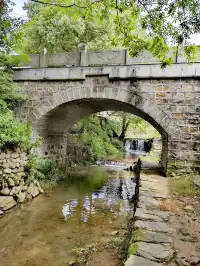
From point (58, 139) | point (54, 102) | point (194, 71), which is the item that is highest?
point (194, 71)

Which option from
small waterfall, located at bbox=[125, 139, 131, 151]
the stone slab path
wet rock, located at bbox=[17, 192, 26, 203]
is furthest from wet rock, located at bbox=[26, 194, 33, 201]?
small waterfall, located at bbox=[125, 139, 131, 151]

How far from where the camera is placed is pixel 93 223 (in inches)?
191

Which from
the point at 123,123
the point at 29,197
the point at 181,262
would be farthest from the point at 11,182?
the point at 123,123

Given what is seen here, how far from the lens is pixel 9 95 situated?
702 cm

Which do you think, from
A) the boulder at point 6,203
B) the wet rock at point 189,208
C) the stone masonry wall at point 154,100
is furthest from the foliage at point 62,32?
the wet rock at point 189,208

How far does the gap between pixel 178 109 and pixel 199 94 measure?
64 centimetres

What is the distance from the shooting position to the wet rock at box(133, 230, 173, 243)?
238 centimetres

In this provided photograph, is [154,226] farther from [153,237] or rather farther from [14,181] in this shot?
[14,181]

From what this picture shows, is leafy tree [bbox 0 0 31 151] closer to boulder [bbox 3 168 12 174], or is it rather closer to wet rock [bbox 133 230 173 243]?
boulder [bbox 3 168 12 174]

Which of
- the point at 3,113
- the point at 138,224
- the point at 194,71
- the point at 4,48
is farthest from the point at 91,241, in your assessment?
the point at 4,48

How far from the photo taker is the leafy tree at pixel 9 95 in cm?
550

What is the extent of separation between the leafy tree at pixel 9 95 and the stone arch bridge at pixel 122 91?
0.44 metres

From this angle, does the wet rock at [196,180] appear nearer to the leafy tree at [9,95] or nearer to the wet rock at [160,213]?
the wet rock at [160,213]

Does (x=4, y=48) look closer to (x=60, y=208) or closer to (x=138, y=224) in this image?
A: (x=60, y=208)
